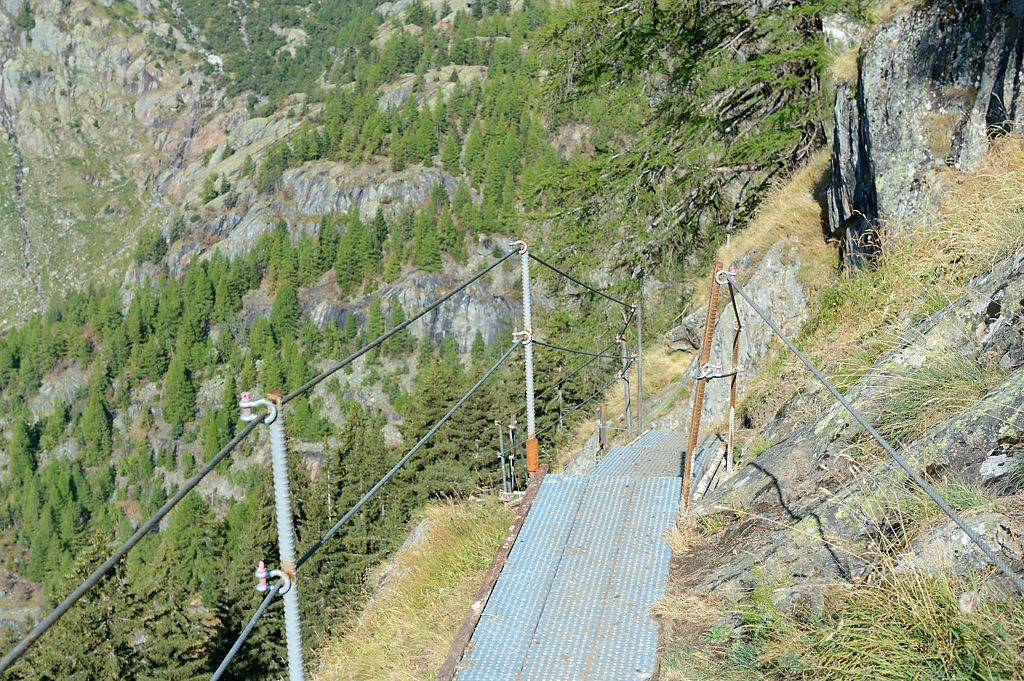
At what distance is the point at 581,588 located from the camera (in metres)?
5.28

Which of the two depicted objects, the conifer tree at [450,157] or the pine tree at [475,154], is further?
the conifer tree at [450,157]

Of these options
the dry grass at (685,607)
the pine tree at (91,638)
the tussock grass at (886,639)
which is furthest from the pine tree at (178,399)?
the tussock grass at (886,639)

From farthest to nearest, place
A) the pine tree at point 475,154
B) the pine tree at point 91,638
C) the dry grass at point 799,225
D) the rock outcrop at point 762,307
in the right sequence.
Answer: the pine tree at point 475,154 < the pine tree at point 91,638 < the dry grass at point 799,225 < the rock outcrop at point 762,307

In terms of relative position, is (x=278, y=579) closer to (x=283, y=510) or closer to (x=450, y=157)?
(x=283, y=510)

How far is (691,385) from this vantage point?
13648mm

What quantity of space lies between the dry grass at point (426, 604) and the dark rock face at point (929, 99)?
4672 mm

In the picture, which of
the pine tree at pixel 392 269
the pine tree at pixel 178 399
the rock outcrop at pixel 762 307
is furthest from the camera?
the pine tree at pixel 178 399

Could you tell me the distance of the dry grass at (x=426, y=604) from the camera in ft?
18.6

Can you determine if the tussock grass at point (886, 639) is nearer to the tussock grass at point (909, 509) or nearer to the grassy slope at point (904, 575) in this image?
the grassy slope at point (904, 575)

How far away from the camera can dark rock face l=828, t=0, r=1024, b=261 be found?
7.18 m

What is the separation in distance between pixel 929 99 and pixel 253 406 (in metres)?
7.02

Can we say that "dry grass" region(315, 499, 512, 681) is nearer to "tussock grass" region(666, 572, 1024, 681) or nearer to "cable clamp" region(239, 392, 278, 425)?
"tussock grass" region(666, 572, 1024, 681)

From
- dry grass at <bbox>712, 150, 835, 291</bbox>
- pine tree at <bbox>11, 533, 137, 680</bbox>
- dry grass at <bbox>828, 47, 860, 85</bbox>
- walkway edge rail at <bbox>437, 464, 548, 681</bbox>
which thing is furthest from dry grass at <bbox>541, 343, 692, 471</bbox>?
pine tree at <bbox>11, 533, 137, 680</bbox>

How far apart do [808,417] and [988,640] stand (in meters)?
3.02
